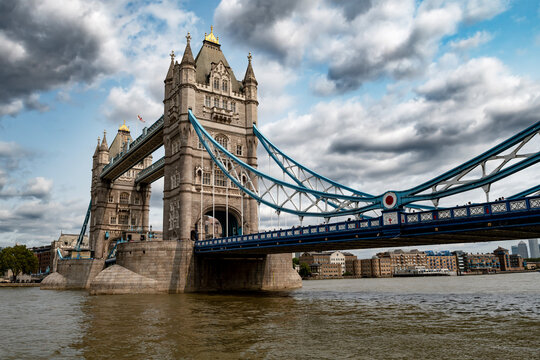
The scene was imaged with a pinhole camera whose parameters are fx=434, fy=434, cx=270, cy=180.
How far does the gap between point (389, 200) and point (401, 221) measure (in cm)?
162

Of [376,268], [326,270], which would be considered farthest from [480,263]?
[326,270]

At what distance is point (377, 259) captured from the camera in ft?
524

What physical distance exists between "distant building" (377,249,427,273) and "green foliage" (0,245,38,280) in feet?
397

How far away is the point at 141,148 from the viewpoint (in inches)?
2391

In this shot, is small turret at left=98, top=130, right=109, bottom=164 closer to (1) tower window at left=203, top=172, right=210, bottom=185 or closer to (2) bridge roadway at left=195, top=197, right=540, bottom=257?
(1) tower window at left=203, top=172, right=210, bottom=185

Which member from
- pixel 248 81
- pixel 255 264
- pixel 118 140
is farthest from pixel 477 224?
pixel 118 140

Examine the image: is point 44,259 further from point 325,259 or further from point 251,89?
point 251,89

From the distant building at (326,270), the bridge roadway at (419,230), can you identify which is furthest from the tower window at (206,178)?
the distant building at (326,270)

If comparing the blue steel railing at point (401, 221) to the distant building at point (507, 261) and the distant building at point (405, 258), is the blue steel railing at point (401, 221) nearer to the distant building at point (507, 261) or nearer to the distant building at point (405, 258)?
the distant building at point (405, 258)

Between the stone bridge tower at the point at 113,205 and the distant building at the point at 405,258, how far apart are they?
113639mm

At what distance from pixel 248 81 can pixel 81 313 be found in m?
34.6

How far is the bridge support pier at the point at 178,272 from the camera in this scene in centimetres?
3950

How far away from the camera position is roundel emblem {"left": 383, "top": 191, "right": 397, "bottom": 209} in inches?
1047

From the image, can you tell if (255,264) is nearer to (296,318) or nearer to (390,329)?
(296,318)
